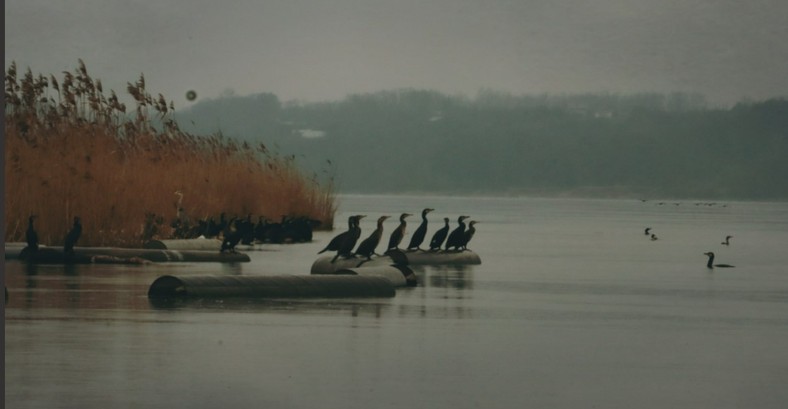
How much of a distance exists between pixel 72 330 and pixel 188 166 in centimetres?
1226

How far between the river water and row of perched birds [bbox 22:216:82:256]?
1.52 feet

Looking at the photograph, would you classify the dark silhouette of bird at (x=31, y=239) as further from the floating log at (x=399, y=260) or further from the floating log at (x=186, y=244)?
the floating log at (x=399, y=260)

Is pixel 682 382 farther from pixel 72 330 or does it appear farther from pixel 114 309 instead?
pixel 114 309

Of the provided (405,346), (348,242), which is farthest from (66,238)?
(405,346)

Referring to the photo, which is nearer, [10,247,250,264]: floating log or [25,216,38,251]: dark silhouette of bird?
[25,216,38,251]: dark silhouette of bird

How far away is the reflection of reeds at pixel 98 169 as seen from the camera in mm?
16672

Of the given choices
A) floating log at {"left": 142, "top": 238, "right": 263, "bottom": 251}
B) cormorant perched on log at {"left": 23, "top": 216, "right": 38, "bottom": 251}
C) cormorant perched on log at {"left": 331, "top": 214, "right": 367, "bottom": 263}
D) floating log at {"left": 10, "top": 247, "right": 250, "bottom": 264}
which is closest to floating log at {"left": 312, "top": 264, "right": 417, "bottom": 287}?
cormorant perched on log at {"left": 331, "top": 214, "right": 367, "bottom": 263}

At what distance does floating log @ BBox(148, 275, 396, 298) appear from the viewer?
1141 centimetres

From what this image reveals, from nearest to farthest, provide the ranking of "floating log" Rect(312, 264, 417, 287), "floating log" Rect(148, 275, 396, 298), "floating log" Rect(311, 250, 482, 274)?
"floating log" Rect(148, 275, 396, 298)
"floating log" Rect(312, 264, 417, 287)
"floating log" Rect(311, 250, 482, 274)

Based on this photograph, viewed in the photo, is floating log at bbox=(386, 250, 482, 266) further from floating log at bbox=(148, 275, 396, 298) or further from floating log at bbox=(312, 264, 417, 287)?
floating log at bbox=(148, 275, 396, 298)

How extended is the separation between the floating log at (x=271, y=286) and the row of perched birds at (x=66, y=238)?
400cm

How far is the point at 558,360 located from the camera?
816cm

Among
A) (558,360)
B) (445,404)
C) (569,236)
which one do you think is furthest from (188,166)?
(445,404)

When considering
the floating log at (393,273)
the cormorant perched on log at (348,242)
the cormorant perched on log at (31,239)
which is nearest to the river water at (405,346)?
the floating log at (393,273)
